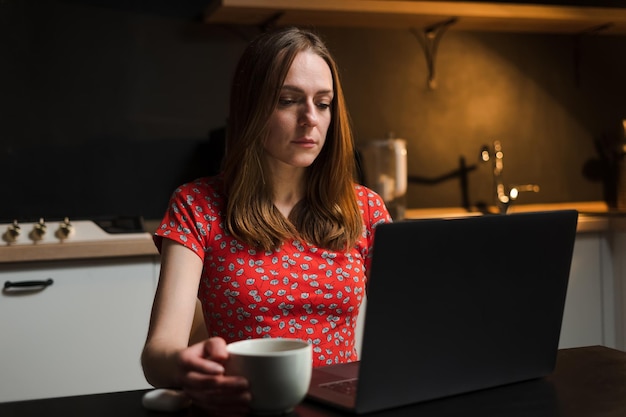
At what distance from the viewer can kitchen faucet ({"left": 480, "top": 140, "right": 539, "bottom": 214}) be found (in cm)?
314

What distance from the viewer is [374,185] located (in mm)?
3025

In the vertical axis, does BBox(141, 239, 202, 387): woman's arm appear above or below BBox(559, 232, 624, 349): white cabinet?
above

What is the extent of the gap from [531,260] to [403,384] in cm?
22

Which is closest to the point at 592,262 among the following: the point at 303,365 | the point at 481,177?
the point at 481,177

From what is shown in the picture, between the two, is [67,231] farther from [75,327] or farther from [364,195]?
[364,195]

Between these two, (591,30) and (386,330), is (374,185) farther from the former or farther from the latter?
(386,330)

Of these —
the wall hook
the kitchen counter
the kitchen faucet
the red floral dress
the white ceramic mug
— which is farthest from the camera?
the wall hook

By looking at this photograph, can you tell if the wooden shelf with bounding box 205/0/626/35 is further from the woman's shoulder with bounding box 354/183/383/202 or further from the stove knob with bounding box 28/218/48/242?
the woman's shoulder with bounding box 354/183/383/202

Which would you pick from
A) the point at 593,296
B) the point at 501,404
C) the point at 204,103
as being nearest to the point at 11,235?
the point at 204,103

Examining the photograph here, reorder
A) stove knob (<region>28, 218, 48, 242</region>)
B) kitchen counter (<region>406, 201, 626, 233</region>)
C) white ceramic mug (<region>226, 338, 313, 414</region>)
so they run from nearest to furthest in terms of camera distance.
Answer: white ceramic mug (<region>226, 338, 313, 414</region>) → stove knob (<region>28, 218, 48, 242</region>) → kitchen counter (<region>406, 201, 626, 233</region>)

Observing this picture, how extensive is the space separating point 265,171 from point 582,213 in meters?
1.86

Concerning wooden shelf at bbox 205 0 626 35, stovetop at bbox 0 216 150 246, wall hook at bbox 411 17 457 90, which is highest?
wooden shelf at bbox 205 0 626 35

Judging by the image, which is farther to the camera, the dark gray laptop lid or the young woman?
the young woman

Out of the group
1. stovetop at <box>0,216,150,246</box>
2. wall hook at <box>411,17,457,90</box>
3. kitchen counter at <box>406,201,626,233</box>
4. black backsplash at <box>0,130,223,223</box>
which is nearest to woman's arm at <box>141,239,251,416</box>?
stovetop at <box>0,216,150,246</box>
